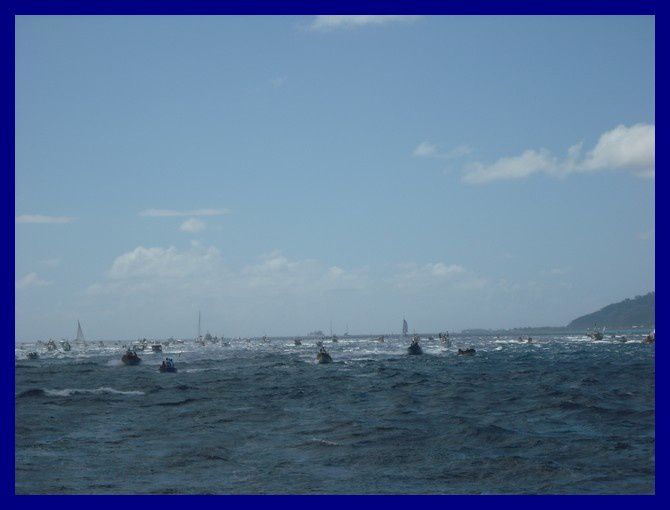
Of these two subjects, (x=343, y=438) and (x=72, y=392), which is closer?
(x=343, y=438)

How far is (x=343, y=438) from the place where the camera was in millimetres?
28297

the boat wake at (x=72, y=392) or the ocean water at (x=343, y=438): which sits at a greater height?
the ocean water at (x=343, y=438)

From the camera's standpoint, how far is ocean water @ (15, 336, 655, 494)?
2086cm

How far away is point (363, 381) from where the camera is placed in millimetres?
57812

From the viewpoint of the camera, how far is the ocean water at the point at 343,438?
68.4 feet

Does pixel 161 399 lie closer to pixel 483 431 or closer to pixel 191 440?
pixel 191 440

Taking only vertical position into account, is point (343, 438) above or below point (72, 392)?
above

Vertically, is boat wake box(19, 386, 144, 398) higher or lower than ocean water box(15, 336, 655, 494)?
lower

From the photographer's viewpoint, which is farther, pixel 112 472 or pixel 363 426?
pixel 363 426

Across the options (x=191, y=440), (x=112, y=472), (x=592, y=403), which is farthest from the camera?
(x=592, y=403)

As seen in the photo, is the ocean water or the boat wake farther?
the boat wake

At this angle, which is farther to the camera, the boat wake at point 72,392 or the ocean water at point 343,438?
the boat wake at point 72,392

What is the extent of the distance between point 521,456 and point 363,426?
29.3 feet
